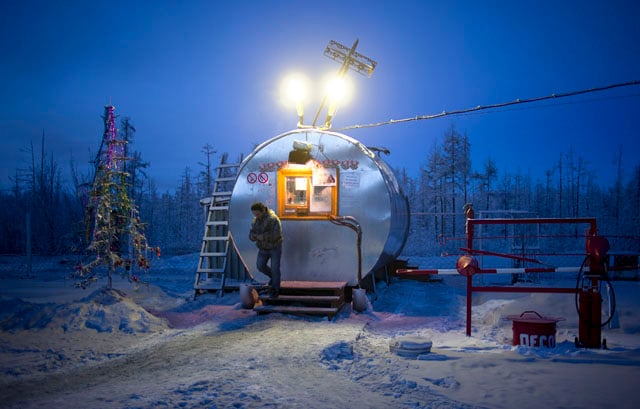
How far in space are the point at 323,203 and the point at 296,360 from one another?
187 inches

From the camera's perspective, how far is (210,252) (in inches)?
467

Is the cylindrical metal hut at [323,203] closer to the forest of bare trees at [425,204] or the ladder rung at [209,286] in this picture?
the ladder rung at [209,286]

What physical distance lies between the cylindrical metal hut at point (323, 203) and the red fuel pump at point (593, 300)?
13.1 ft

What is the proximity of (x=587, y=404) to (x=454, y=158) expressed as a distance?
4004cm

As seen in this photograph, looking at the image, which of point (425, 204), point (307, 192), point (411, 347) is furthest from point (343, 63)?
point (425, 204)

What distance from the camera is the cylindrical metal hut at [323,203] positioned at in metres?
9.69

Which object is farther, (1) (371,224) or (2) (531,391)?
(1) (371,224)

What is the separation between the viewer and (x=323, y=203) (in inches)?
391

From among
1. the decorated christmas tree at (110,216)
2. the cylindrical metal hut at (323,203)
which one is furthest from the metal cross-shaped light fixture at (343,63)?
the decorated christmas tree at (110,216)

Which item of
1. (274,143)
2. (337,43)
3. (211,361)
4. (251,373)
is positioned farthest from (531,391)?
(337,43)

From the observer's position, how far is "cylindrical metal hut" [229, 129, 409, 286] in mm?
9688

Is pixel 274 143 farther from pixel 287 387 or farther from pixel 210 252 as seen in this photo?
pixel 287 387

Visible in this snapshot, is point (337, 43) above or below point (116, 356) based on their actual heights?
above

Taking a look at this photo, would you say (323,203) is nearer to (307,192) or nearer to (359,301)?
(307,192)
